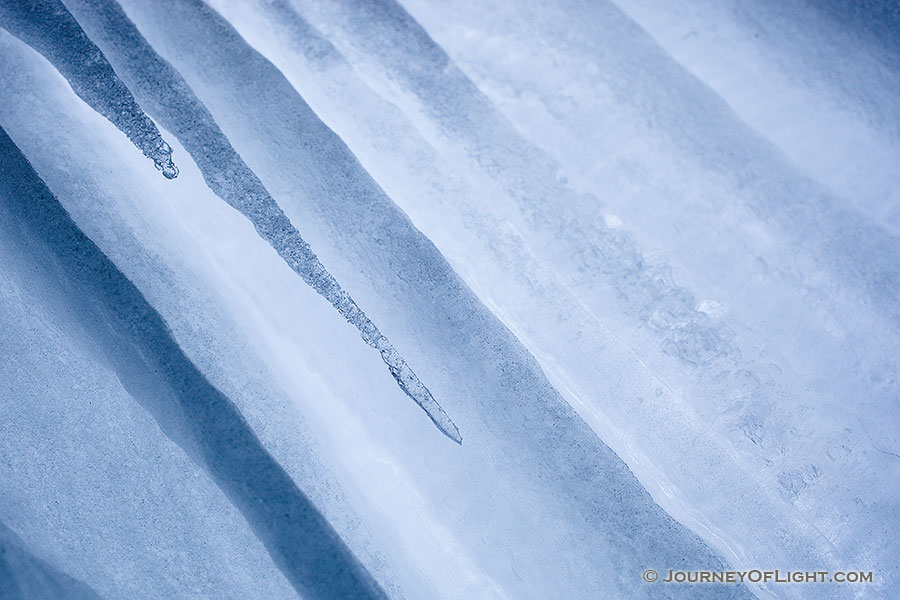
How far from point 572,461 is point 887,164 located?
262cm

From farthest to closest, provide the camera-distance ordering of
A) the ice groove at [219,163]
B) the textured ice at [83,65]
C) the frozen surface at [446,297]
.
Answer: the textured ice at [83,65], the ice groove at [219,163], the frozen surface at [446,297]

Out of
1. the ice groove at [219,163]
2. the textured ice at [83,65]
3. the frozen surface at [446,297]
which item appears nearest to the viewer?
the frozen surface at [446,297]

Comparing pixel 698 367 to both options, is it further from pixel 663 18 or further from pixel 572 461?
pixel 663 18

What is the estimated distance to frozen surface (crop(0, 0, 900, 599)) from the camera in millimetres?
2453

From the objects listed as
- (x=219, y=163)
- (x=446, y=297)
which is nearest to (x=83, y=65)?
(x=219, y=163)

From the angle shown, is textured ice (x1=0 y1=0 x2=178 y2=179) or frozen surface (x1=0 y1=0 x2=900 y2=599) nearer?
frozen surface (x1=0 y1=0 x2=900 y2=599)

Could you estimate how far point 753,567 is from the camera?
8.45 feet

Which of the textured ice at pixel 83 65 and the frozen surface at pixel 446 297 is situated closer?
the frozen surface at pixel 446 297

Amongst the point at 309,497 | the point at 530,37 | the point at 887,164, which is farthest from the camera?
the point at 530,37

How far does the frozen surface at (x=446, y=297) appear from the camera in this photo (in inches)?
96.6

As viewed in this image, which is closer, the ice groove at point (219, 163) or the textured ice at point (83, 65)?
the ice groove at point (219, 163)

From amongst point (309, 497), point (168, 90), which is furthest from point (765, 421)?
point (168, 90)

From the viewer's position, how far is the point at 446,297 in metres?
2.84

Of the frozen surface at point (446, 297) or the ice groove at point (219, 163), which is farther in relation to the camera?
the ice groove at point (219, 163)
